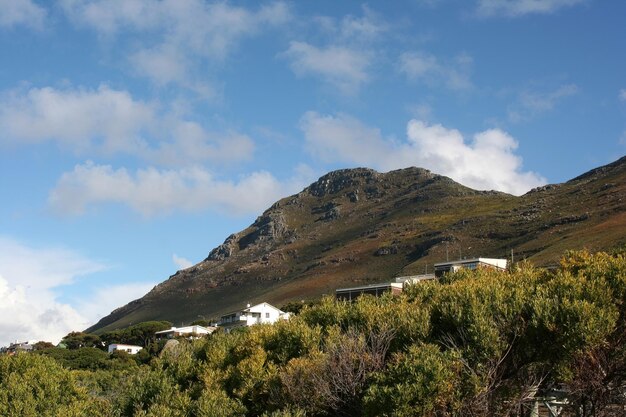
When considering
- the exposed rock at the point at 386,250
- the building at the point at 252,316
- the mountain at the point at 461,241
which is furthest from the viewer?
the exposed rock at the point at 386,250

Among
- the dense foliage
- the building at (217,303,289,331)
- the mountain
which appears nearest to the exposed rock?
the mountain

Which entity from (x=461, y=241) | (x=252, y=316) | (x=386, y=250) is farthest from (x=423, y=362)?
(x=386, y=250)

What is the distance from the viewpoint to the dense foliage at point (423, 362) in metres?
17.2

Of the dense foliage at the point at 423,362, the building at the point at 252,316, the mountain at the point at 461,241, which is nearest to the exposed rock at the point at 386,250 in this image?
the mountain at the point at 461,241

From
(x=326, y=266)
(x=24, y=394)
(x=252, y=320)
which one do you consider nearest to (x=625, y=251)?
(x=24, y=394)

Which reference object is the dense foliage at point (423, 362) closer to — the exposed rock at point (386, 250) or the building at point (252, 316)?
the building at point (252, 316)

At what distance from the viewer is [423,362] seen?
17.0m

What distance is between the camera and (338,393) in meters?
19.8

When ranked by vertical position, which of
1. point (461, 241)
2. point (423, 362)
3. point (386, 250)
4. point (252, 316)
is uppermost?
point (386, 250)

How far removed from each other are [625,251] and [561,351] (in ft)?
25.5

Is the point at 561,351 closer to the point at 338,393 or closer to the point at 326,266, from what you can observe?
the point at 338,393

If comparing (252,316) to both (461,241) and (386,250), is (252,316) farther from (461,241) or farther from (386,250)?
(386,250)

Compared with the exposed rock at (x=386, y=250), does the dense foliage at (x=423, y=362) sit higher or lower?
lower

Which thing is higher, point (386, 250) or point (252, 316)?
point (386, 250)
